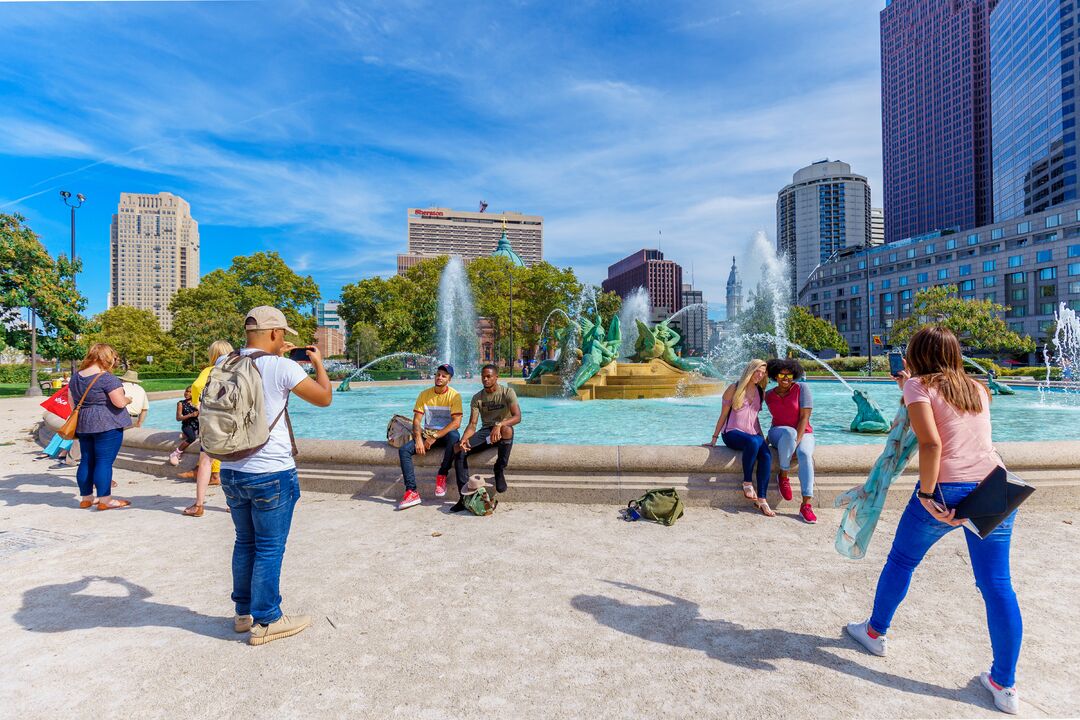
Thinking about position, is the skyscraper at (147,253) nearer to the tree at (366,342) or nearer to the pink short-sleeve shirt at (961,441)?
the tree at (366,342)

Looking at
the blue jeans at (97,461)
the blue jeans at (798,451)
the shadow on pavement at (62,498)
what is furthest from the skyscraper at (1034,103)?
the blue jeans at (97,461)

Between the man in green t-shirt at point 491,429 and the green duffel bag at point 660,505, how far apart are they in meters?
1.45

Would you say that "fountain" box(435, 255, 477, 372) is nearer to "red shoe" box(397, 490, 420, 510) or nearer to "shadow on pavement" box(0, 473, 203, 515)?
"shadow on pavement" box(0, 473, 203, 515)

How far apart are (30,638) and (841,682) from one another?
4.44 meters

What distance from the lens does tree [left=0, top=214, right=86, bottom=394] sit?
23.9 m

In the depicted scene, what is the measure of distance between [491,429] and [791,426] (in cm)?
320

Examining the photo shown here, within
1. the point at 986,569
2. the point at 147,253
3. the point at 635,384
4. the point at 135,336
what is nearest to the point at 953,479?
the point at 986,569

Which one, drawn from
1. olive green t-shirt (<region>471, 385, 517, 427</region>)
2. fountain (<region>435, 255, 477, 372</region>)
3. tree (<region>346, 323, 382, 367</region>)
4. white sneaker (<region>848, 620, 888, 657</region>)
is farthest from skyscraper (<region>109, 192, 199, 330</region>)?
white sneaker (<region>848, 620, 888, 657</region>)

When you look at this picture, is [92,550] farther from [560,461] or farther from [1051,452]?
[1051,452]

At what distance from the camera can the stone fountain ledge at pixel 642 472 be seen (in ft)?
18.7

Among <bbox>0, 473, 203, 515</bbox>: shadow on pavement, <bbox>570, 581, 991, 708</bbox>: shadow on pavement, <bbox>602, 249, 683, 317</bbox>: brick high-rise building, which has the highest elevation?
<bbox>602, 249, 683, 317</bbox>: brick high-rise building

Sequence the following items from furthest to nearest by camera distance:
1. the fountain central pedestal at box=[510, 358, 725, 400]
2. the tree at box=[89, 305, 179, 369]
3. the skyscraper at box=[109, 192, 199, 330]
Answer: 1. the skyscraper at box=[109, 192, 199, 330]
2. the tree at box=[89, 305, 179, 369]
3. the fountain central pedestal at box=[510, 358, 725, 400]

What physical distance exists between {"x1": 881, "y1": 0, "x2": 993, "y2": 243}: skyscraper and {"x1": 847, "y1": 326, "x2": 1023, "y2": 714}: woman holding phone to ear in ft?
527

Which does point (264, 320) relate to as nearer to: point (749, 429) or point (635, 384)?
point (749, 429)
